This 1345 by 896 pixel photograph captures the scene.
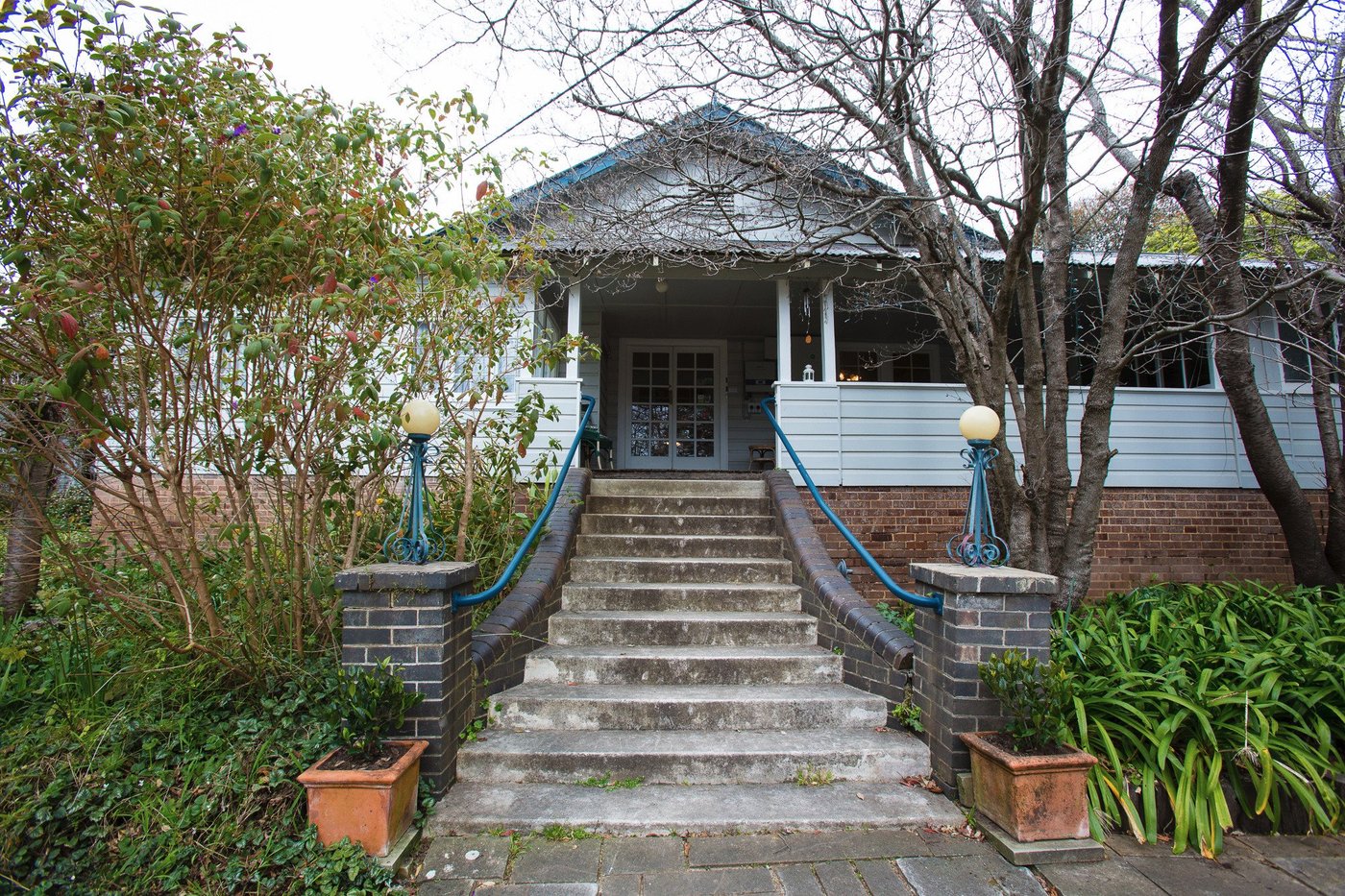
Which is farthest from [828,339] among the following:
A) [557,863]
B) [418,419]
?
[557,863]

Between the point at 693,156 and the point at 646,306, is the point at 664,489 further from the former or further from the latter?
the point at 646,306

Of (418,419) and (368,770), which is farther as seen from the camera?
(418,419)

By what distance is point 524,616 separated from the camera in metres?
3.42

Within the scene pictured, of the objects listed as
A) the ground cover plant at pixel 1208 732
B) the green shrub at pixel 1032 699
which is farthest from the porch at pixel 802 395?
the green shrub at pixel 1032 699

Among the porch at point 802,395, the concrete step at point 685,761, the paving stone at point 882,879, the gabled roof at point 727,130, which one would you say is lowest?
the paving stone at point 882,879

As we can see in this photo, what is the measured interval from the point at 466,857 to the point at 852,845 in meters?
1.47

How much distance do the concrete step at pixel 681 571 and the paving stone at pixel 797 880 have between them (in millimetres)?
2179

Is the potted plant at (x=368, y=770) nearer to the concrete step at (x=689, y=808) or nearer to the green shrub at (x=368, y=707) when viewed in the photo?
the green shrub at (x=368, y=707)

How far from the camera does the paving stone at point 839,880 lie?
2.17 meters

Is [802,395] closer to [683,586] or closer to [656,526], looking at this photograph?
[656,526]

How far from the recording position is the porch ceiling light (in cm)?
279

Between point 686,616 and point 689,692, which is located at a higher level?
point 686,616

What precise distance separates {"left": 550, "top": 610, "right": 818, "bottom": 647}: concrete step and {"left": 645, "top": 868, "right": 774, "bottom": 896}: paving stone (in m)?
1.55

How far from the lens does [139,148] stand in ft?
7.48
